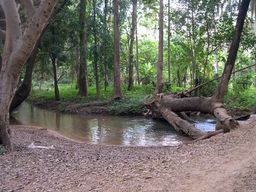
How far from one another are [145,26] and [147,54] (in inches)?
163

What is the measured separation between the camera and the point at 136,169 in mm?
7223

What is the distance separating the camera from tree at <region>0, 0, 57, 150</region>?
8.77 m

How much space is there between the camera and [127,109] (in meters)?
22.0

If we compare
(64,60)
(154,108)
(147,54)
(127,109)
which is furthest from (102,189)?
(147,54)

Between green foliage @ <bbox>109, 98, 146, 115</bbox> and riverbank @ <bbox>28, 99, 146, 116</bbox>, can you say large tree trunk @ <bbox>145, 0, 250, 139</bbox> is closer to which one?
green foliage @ <bbox>109, 98, 146, 115</bbox>

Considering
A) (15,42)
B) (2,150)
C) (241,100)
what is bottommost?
(2,150)

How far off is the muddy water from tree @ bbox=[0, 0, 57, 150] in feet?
17.3

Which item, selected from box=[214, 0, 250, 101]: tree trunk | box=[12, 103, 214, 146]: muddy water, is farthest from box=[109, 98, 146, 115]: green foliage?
box=[214, 0, 250, 101]: tree trunk

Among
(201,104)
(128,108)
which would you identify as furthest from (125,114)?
(201,104)

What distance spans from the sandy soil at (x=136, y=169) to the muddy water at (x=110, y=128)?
455 cm

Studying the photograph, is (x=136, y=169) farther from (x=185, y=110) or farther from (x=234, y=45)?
(x=185, y=110)

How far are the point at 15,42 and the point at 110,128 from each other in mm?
8991

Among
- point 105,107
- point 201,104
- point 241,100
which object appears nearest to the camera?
point 201,104

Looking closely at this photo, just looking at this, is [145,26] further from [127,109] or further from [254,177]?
[254,177]
